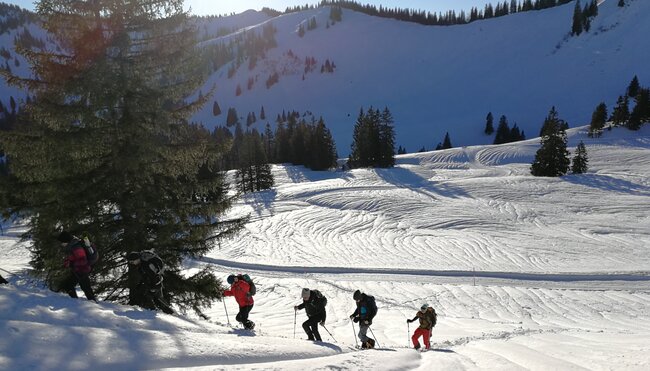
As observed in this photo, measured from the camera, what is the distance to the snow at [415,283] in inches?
218

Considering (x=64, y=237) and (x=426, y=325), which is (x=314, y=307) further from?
(x=64, y=237)

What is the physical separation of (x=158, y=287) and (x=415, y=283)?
12.8 m

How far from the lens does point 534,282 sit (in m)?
17.4

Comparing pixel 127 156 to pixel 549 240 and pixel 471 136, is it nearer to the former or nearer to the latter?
pixel 549 240

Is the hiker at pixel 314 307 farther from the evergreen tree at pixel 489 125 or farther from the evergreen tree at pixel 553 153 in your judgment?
the evergreen tree at pixel 489 125

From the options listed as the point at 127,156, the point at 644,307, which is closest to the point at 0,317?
the point at 127,156

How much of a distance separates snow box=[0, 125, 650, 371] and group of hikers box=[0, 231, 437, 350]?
660mm

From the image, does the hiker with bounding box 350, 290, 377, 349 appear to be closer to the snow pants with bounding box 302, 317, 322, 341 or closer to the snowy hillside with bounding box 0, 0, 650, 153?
the snow pants with bounding box 302, 317, 322, 341

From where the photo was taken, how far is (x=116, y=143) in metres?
8.60

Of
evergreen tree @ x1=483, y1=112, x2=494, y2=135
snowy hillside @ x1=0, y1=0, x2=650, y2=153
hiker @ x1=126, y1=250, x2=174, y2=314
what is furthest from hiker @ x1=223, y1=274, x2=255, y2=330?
evergreen tree @ x1=483, y1=112, x2=494, y2=135

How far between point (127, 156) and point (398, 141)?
339ft

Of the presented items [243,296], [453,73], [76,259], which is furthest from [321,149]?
[453,73]

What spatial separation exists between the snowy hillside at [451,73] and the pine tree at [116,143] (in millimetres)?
96976

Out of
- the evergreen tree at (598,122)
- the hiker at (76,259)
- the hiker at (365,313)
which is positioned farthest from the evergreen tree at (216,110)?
the hiker at (365,313)
